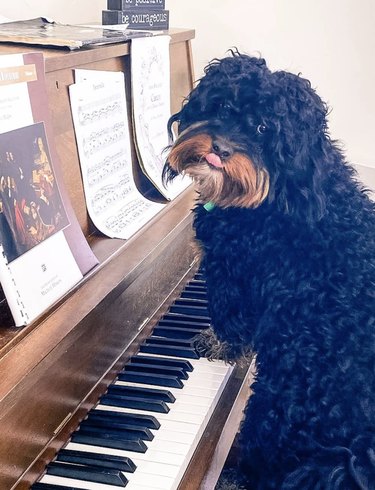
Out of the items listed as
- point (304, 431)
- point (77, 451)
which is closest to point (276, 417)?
point (304, 431)

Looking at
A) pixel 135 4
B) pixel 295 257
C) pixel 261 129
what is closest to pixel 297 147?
pixel 261 129

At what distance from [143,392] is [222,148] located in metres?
0.46

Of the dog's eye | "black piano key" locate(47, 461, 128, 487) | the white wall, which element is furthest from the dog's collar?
the white wall

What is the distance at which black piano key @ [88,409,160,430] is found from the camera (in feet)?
3.39

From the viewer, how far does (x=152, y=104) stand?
1527 millimetres

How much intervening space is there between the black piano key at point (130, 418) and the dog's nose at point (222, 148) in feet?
1.56

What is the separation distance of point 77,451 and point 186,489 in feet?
0.59

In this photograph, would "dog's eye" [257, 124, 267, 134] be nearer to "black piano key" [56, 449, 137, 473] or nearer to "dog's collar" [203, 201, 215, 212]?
"dog's collar" [203, 201, 215, 212]

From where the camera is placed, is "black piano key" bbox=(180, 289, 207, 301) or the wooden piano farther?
"black piano key" bbox=(180, 289, 207, 301)

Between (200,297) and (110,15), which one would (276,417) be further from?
(110,15)

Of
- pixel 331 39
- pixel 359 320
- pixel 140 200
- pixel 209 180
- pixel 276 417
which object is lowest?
pixel 276 417

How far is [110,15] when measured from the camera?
1541 mm

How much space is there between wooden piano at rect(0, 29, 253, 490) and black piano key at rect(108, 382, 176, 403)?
23mm

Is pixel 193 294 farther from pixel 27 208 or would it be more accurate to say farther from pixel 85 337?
pixel 27 208
